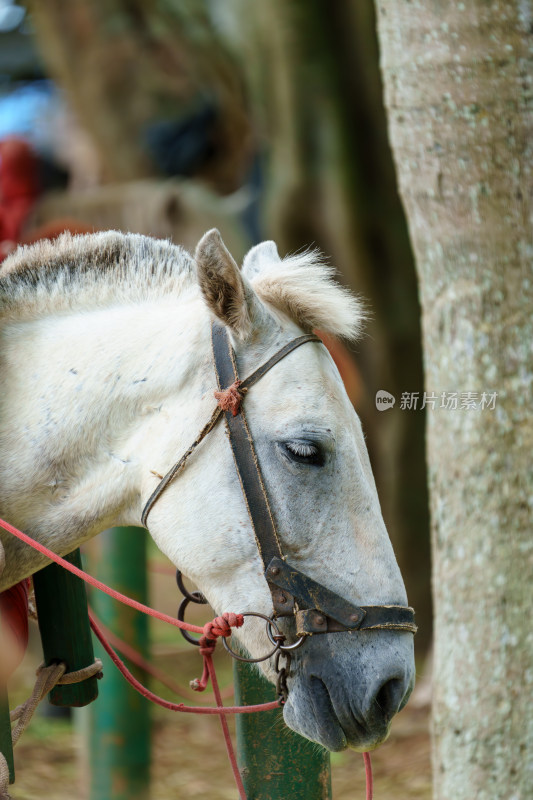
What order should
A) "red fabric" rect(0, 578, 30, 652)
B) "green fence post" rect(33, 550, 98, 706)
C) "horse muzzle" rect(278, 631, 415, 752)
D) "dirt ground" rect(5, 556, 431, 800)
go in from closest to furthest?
1. "horse muzzle" rect(278, 631, 415, 752)
2. "red fabric" rect(0, 578, 30, 652)
3. "green fence post" rect(33, 550, 98, 706)
4. "dirt ground" rect(5, 556, 431, 800)

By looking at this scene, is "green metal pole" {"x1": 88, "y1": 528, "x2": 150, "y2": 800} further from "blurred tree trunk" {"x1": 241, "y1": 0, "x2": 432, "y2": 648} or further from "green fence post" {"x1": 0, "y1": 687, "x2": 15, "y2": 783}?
"blurred tree trunk" {"x1": 241, "y1": 0, "x2": 432, "y2": 648}

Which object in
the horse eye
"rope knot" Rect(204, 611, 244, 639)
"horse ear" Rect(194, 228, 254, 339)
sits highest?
"horse ear" Rect(194, 228, 254, 339)

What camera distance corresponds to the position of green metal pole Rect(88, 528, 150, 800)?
352 cm

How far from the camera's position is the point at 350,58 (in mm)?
5512

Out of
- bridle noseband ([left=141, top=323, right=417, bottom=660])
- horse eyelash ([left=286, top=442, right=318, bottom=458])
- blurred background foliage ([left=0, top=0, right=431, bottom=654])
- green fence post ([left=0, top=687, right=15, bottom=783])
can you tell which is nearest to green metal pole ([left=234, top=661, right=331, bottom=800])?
bridle noseband ([left=141, top=323, right=417, bottom=660])

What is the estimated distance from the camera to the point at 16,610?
6.86ft

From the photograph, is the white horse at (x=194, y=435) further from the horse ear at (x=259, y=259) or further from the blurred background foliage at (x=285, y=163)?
the blurred background foliage at (x=285, y=163)

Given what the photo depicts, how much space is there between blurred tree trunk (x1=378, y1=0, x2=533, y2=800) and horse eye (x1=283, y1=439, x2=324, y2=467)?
1324 mm

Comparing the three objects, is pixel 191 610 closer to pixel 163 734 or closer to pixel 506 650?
pixel 163 734

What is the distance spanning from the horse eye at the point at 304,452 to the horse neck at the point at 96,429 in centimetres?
23

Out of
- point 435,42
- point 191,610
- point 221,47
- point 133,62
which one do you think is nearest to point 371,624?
point 435,42

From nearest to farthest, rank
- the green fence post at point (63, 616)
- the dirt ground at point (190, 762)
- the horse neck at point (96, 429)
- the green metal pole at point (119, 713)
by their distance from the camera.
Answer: the horse neck at point (96, 429) < the green fence post at point (63, 616) < the green metal pole at point (119, 713) < the dirt ground at point (190, 762)

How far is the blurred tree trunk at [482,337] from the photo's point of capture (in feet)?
9.61

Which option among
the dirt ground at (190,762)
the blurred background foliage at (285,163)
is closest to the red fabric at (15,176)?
the blurred background foliage at (285,163)
